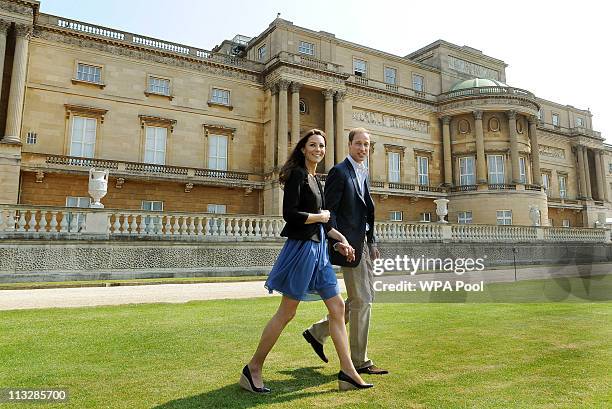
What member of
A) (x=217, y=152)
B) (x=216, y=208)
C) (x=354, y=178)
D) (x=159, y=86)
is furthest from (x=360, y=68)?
(x=354, y=178)

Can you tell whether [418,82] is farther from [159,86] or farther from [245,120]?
[159,86]

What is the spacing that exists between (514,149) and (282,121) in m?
19.3

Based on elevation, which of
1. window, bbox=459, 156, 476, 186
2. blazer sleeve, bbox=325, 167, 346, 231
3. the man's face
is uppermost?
window, bbox=459, 156, 476, 186

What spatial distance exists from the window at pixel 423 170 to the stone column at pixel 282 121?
1297cm

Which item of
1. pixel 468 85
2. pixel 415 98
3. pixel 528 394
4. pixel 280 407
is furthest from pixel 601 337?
pixel 468 85

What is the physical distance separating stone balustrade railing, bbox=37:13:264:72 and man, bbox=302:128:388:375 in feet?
81.5

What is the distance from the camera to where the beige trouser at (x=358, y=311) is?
3857mm

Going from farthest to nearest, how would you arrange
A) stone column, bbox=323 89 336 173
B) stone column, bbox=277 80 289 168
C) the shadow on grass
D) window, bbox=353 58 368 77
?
window, bbox=353 58 368 77
stone column, bbox=323 89 336 173
stone column, bbox=277 80 289 168
the shadow on grass

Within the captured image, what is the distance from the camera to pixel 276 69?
27797mm

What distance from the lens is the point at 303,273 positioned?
3.53m

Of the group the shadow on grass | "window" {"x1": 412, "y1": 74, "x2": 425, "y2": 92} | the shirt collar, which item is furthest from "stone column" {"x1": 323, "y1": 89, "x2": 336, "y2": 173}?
the shadow on grass

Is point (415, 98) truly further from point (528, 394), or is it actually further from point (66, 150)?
point (528, 394)

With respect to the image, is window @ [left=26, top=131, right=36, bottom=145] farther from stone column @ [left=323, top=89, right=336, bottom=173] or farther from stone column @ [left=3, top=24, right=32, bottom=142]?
stone column @ [left=323, top=89, right=336, bottom=173]

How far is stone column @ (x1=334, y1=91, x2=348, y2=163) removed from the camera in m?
29.1
